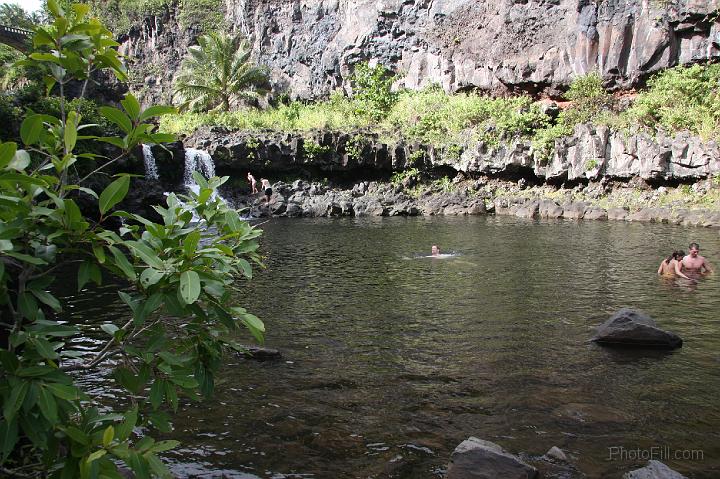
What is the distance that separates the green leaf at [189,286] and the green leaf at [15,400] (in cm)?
73

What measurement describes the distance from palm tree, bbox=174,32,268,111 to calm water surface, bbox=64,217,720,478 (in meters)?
32.0

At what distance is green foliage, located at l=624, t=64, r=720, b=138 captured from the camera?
27219mm

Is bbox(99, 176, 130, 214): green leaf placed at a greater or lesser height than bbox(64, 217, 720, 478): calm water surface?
greater

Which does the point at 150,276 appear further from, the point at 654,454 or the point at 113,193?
the point at 654,454

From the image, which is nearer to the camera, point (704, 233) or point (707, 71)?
Result: point (704, 233)

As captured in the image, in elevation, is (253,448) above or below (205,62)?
below

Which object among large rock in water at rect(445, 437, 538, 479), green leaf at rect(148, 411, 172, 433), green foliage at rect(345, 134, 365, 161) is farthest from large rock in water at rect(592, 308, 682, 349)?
green foliage at rect(345, 134, 365, 161)

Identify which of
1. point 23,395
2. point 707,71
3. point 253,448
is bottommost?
point 253,448

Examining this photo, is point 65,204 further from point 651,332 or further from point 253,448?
point 651,332

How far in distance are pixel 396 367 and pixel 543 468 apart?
9.95ft

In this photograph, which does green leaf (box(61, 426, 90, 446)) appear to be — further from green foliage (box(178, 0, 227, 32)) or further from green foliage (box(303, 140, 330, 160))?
green foliage (box(178, 0, 227, 32))

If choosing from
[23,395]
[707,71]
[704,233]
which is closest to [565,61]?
[707,71]

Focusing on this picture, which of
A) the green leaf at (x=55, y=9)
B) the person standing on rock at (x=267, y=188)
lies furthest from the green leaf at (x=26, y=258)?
the person standing on rock at (x=267, y=188)

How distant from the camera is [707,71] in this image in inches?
1139
